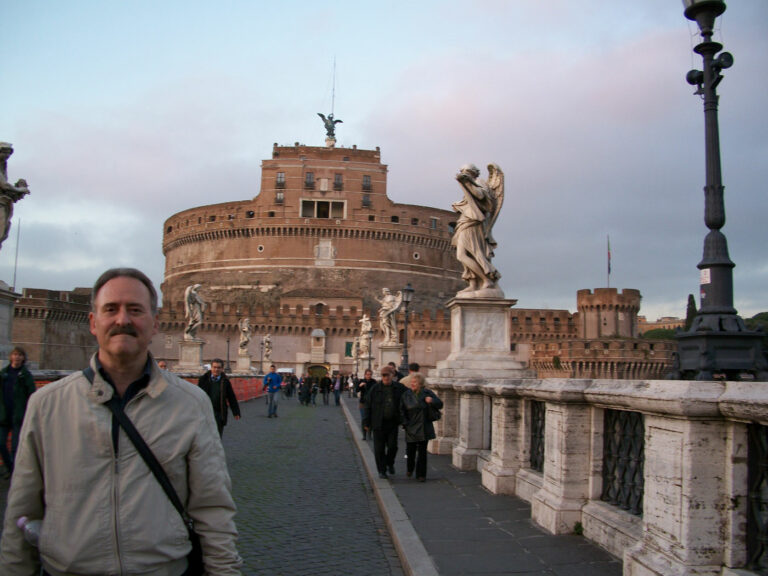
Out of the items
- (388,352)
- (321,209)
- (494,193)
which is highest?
(321,209)

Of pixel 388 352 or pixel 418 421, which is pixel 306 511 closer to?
pixel 418 421

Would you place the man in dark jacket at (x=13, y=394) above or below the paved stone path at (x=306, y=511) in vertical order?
above

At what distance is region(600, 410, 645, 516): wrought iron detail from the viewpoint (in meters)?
4.08

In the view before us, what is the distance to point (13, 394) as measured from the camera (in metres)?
7.05

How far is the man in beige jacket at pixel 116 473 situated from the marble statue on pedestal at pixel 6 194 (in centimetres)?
750

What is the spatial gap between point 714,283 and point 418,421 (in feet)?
15.8

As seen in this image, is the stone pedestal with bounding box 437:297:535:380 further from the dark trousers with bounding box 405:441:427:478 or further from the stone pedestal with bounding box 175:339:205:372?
the stone pedestal with bounding box 175:339:205:372

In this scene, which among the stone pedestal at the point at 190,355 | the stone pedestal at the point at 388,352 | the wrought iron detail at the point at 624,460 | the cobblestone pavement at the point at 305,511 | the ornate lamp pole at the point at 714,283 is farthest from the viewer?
the stone pedestal at the point at 190,355

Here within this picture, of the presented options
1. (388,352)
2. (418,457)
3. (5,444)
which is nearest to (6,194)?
(5,444)

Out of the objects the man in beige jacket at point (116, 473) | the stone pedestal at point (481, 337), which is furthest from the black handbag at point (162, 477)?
the stone pedestal at point (481, 337)

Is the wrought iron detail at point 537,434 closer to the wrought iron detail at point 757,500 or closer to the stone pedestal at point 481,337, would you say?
the stone pedestal at point 481,337

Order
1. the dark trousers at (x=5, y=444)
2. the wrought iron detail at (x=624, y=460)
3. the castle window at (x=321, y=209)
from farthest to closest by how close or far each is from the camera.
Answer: the castle window at (x=321, y=209) → the dark trousers at (x=5, y=444) → the wrought iron detail at (x=624, y=460)

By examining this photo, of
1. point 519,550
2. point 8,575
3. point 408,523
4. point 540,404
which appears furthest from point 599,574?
point 8,575

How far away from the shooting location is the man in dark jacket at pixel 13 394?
698 centimetres
